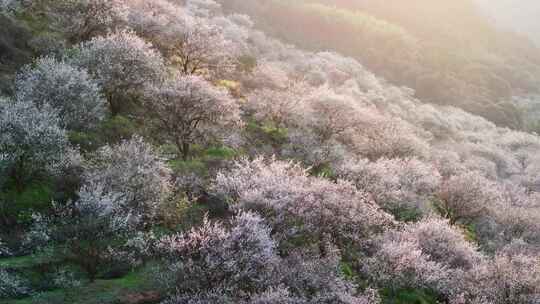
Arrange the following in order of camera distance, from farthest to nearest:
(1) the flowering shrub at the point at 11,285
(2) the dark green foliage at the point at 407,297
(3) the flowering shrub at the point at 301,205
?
(2) the dark green foliage at the point at 407,297 → (3) the flowering shrub at the point at 301,205 → (1) the flowering shrub at the point at 11,285

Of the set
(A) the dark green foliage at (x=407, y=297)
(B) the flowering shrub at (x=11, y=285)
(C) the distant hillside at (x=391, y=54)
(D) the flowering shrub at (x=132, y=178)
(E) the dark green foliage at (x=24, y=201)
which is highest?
(D) the flowering shrub at (x=132, y=178)

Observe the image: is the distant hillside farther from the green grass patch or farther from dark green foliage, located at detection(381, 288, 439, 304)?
the green grass patch

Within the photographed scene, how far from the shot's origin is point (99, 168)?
36281 mm

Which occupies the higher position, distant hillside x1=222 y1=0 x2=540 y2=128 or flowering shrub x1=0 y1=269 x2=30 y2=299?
flowering shrub x1=0 y1=269 x2=30 y2=299

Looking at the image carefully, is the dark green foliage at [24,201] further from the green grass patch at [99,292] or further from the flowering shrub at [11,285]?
the green grass patch at [99,292]

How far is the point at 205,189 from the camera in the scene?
42.2 meters

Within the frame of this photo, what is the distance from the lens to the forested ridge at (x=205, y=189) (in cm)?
2906

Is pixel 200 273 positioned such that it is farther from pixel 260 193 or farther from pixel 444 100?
pixel 444 100

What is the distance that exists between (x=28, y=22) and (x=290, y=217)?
41.2 m

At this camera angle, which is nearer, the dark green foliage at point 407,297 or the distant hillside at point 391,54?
the dark green foliage at point 407,297

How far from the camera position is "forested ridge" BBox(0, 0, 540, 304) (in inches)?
1144

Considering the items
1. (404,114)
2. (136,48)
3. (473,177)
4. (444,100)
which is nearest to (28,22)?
(136,48)

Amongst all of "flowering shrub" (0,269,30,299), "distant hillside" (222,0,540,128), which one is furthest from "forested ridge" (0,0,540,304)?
"distant hillside" (222,0,540,128)

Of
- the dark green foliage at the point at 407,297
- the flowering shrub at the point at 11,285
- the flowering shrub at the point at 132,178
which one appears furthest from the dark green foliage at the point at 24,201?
the dark green foliage at the point at 407,297
